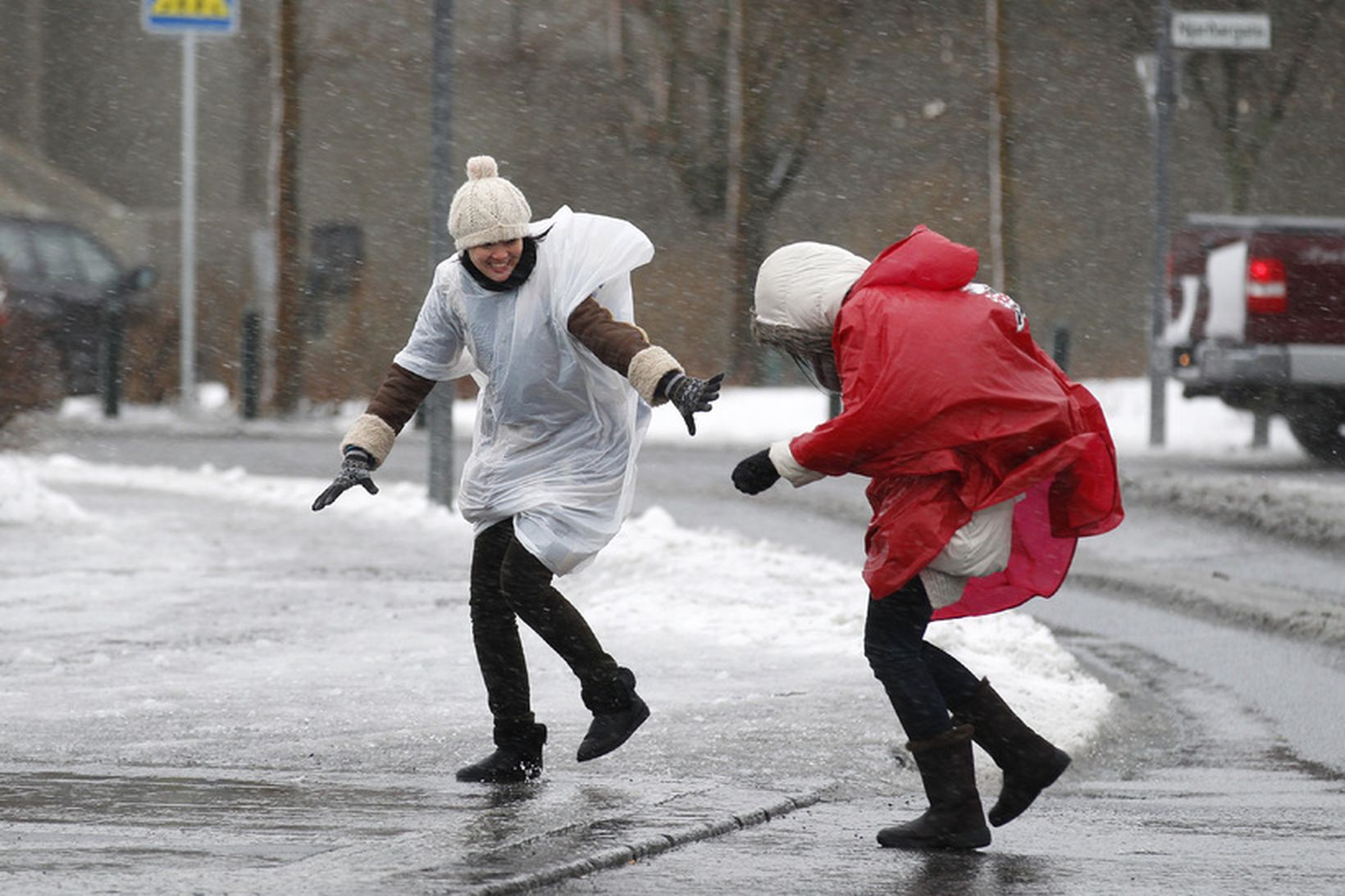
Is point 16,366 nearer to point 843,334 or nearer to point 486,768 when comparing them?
point 486,768

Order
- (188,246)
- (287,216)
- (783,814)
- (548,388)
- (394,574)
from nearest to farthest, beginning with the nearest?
(783,814)
(548,388)
(394,574)
(188,246)
(287,216)

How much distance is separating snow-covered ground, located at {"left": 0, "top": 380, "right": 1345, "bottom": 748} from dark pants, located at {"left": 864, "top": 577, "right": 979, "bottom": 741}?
1.53 meters

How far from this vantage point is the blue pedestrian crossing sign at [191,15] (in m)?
21.5

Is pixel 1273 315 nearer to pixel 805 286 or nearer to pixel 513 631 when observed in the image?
pixel 513 631

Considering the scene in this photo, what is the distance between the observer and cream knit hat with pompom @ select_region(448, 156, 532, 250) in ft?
18.8

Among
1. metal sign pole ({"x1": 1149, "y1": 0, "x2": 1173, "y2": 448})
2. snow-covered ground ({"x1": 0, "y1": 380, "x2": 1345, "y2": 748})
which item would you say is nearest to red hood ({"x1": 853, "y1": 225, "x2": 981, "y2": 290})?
snow-covered ground ({"x1": 0, "y1": 380, "x2": 1345, "y2": 748})

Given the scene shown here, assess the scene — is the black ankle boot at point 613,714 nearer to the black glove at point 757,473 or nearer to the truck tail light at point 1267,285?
the black glove at point 757,473

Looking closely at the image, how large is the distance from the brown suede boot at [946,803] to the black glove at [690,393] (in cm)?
89

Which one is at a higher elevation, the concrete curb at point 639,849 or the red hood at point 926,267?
the red hood at point 926,267

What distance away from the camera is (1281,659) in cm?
876

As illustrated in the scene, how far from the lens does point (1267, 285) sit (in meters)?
17.4

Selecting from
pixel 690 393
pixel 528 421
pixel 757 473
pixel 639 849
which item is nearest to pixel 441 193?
pixel 528 421

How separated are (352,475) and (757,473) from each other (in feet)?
4.10

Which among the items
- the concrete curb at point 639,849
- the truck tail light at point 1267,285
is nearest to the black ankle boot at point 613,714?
the concrete curb at point 639,849
